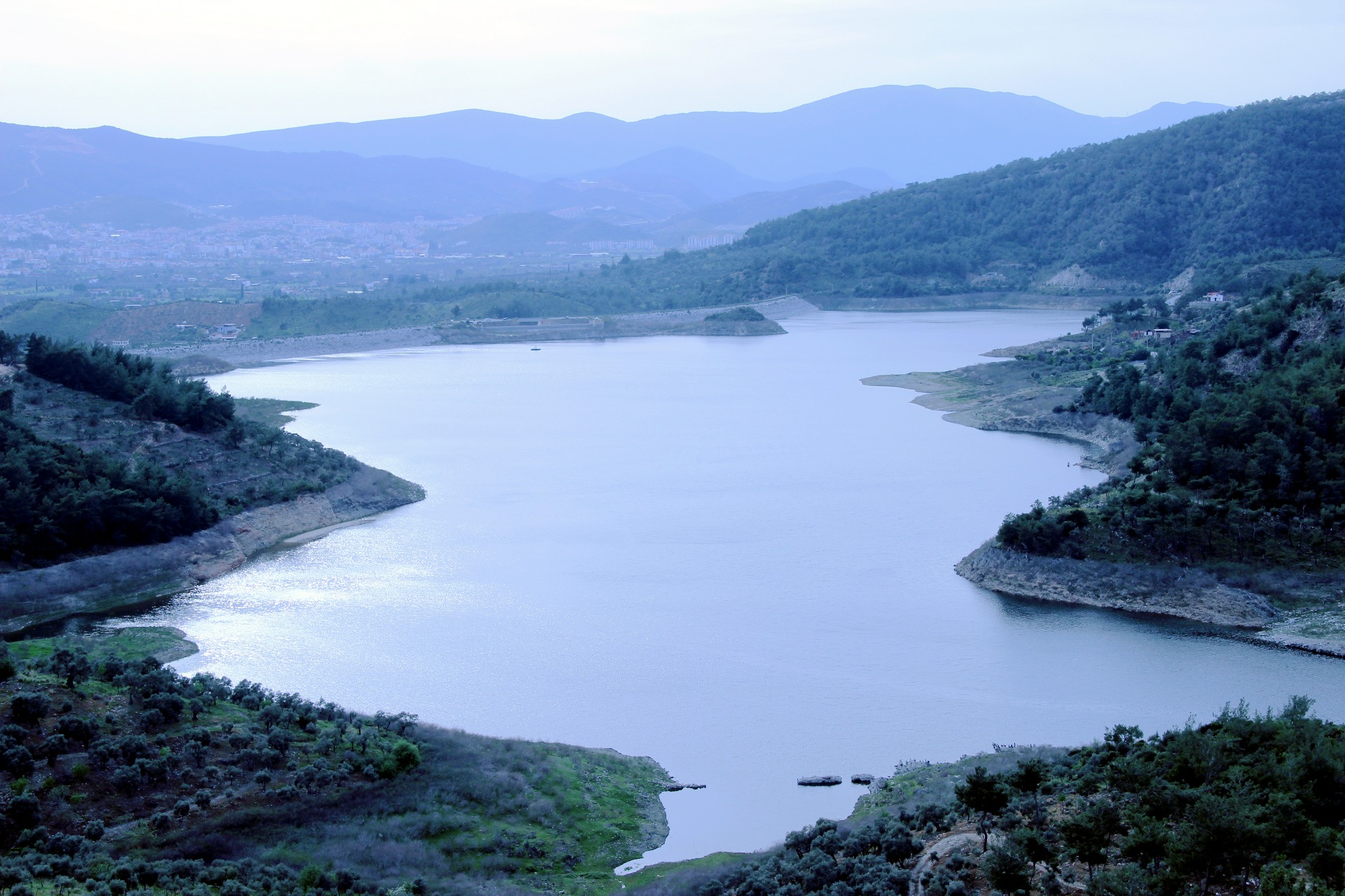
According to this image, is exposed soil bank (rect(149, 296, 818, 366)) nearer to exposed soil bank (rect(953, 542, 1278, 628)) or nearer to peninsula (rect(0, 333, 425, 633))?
peninsula (rect(0, 333, 425, 633))

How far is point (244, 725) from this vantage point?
1666 cm

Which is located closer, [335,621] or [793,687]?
[793,687]

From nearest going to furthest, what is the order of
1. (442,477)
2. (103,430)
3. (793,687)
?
1. (793,687)
2. (103,430)
3. (442,477)

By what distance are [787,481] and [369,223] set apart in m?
165

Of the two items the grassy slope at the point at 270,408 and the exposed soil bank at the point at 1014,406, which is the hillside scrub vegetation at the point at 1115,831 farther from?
the grassy slope at the point at 270,408

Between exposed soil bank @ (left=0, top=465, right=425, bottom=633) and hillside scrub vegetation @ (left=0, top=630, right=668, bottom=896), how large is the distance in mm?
7419

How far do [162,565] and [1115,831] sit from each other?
20.3 meters

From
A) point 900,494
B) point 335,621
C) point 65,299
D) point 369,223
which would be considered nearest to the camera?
point 335,621

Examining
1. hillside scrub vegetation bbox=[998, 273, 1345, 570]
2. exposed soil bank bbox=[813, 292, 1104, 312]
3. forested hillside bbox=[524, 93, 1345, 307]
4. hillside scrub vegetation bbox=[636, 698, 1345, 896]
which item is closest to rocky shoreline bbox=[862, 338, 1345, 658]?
hillside scrub vegetation bbox=[998, 273, 1345, 570]

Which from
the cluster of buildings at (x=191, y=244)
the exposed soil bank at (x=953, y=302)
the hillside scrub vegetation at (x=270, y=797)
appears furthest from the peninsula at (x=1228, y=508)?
the cluster of buildings at (x=191, y=244)

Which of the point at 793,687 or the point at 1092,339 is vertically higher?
the point at 1092,339

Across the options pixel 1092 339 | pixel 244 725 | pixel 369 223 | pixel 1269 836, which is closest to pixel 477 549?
pixel 244 725

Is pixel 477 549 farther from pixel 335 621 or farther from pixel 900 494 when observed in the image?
pixel 900 494

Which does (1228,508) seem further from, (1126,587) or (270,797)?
(270,797)
